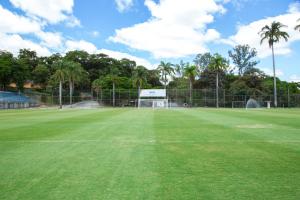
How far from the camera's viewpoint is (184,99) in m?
74.2

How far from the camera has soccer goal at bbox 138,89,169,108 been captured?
234 ft

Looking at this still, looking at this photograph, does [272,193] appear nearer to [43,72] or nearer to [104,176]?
[104,176]

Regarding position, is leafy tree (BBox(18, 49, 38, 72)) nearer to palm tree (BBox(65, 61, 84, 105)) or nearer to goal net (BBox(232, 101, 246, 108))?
palm tree (BBox(65, 61, 84, 105))

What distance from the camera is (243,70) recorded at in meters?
94.3

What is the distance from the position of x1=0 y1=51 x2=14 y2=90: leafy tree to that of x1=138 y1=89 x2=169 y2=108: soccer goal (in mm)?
29664

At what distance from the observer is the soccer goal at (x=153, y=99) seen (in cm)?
7138

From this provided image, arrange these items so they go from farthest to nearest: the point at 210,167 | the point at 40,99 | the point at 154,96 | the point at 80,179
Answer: the point at 40,99 < the point at 154,96 < the point at 210,167 < the point at 80,179

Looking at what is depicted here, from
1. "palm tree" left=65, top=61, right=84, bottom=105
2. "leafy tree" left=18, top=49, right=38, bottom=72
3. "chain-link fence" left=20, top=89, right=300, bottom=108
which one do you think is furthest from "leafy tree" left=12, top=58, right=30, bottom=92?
"leafy tree" left=18, top=49, right=38, bottom=72

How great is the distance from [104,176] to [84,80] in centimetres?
8586

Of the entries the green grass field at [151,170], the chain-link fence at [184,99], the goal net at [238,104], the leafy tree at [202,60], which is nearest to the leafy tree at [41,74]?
the chain-link fence at [184,99]

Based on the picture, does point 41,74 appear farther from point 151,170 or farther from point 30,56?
point 151,170

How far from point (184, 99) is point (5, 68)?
129 ft

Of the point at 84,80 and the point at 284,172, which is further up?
the point at 84,80

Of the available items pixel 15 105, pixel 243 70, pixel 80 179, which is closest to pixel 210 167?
pixel 80 179
